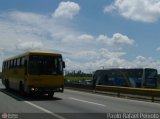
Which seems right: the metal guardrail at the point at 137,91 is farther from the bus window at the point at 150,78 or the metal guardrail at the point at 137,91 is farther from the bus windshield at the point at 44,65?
the bus window at the point at 150,78

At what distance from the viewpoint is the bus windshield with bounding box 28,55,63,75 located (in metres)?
26.6

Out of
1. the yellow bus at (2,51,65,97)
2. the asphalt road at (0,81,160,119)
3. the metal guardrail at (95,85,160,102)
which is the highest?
the yellow bus at (2,51,65,97)

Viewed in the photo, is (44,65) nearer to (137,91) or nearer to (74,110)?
(137,91)

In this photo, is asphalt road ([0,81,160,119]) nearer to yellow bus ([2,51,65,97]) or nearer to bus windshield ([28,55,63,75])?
yellow bus ([2,51,65,97])

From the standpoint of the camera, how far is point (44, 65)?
26734mm

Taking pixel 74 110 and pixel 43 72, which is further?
pixel 43 72

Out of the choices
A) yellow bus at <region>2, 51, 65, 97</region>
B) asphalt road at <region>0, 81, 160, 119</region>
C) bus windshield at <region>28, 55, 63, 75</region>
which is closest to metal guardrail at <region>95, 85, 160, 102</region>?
asphalt road at <region>0, 81, 160, 119</region>

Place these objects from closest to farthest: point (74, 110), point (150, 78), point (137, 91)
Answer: point (74, 110) < point (137, 91) < point (150, 78)

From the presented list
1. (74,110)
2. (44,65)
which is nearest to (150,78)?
(44,65)

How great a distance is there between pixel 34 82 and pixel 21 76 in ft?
9.35

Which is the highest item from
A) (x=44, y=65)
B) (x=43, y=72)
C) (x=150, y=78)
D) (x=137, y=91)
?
(x=44, y=65)

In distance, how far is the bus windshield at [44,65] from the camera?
26641mm

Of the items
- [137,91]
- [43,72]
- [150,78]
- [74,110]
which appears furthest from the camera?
[150,78]

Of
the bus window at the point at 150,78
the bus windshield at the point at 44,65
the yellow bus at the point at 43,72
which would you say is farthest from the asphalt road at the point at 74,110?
the bus window at the point at 150,78
